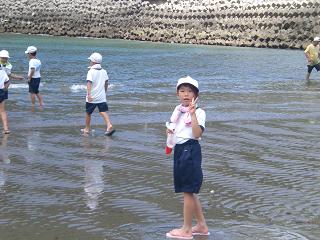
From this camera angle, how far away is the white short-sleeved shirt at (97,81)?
45.8ft

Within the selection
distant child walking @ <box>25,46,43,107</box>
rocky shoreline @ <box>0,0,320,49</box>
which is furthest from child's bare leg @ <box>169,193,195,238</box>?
rocky shoreline @ <box>0,0,320,49</box>

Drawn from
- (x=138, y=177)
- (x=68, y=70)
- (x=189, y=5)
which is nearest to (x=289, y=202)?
(x=138, y=177)

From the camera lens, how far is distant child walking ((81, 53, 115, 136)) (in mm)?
13898

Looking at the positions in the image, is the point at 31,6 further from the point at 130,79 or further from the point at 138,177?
the point at 138,177

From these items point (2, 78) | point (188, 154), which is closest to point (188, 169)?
point (188, 154)

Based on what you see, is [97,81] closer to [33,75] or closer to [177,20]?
[33,75]

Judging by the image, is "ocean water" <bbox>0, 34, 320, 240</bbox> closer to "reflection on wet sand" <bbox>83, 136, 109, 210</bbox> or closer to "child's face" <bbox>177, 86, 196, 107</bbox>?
"reflection on wet sand" <bbox>83, 136, 109, 210</bbox>

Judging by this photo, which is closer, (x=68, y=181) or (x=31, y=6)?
(x=68, y=181)

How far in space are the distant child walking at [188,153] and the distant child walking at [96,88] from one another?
21.2ft

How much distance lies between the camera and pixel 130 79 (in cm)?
2686

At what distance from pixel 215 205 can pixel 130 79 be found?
18511mm

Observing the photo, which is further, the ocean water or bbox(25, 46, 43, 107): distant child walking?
bbox(25, 46, 43, 107): distant child walking

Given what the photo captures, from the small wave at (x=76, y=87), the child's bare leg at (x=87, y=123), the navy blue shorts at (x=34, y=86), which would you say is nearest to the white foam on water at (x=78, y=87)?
the small wave at (x=76, y=87)

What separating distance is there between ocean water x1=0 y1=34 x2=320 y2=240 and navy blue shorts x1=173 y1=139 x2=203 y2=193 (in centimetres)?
50
